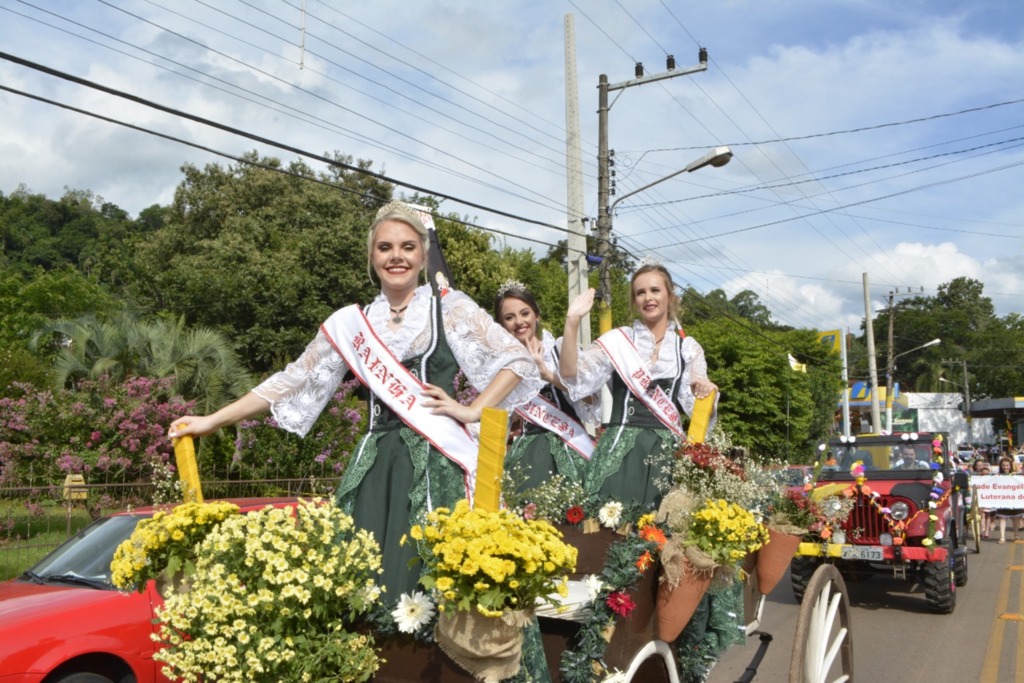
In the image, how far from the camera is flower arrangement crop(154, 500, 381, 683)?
2283 millimetres

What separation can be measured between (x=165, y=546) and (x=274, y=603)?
0.54 m

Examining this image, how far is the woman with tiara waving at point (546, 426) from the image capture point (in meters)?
5.23

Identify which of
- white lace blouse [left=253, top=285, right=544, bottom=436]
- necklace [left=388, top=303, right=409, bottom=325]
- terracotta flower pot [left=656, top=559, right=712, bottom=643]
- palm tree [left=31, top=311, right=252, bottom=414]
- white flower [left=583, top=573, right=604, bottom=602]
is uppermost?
palm tree [left=31, top=311, right=252, bottom=414]

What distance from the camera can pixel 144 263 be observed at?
92.3ft

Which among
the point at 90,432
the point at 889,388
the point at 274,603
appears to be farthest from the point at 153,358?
the point at 889,388

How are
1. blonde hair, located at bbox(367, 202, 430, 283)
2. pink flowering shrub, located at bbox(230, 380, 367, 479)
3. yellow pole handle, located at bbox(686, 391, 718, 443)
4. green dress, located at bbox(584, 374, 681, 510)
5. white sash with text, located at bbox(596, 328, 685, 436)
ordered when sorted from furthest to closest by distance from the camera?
pink flowering shrub, located at bbox(230, 380, 367, 479)
white sash with text, located at bbox(596, 328, 685, 436)
green dress, located at bbox(584, 374, 681, 510)
yellow pole handle, located at bbox(686, 391, 718, 443)
blonde hair, located at bbox(367, 202, 430, 283)

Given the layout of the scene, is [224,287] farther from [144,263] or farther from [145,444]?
[145,444]

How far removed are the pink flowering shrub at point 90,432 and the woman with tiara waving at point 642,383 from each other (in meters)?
7.73

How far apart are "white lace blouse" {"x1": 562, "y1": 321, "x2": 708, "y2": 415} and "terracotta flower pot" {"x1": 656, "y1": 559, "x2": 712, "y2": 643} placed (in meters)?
1.56

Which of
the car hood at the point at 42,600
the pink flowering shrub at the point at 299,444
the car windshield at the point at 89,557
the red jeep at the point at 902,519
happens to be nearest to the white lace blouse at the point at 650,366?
the car hood at the point at 42,600

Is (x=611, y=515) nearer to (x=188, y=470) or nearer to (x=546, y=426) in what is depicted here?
(x=188, y=470)

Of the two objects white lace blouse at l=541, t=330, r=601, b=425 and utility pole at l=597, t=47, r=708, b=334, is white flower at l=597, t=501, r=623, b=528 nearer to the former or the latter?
white lace blouse at l=541, t=330, r=601, b=425

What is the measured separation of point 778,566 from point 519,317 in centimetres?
215

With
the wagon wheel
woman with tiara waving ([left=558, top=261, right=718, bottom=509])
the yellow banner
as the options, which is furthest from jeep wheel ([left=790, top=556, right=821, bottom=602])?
the yellow banner
